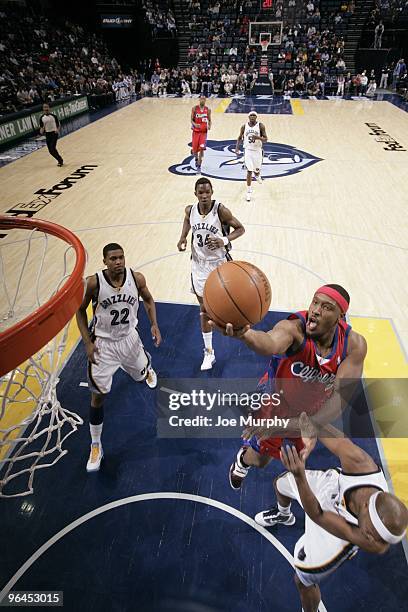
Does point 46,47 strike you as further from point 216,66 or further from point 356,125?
point 356,125

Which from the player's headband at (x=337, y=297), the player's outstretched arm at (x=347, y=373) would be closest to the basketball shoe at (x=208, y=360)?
the player's outstretched arm at (x=347, y=373)

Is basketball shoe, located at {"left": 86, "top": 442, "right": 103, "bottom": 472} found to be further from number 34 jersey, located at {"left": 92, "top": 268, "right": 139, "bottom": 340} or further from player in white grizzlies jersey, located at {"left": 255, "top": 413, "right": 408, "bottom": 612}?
player in white grizzlies jersey, located at {"left": 255, "top": 413, "right": 408, "bottom": 612}

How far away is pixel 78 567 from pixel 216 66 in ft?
85.0

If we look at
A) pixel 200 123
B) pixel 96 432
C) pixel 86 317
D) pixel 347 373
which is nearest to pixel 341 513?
pixel 347 373

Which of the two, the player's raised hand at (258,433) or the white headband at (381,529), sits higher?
the white headband at (381,529)

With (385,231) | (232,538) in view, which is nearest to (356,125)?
(385,231)

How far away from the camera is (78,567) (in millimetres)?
2730

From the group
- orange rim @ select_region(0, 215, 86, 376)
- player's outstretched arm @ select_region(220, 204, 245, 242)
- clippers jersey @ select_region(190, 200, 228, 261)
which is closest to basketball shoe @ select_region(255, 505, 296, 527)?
orange rim @ select_region(0, 215, 86, 376)

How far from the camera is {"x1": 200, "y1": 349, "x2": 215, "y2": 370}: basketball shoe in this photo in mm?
4246

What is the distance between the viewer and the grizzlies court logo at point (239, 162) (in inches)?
398

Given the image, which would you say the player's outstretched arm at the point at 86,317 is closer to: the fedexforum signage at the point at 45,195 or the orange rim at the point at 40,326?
the orange rim at the point at 40,326

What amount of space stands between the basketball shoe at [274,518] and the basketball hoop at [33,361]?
167 centimetres

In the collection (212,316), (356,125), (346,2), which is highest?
(346,2)

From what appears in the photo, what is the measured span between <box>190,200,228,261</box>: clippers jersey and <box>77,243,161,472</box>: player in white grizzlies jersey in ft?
3.18
